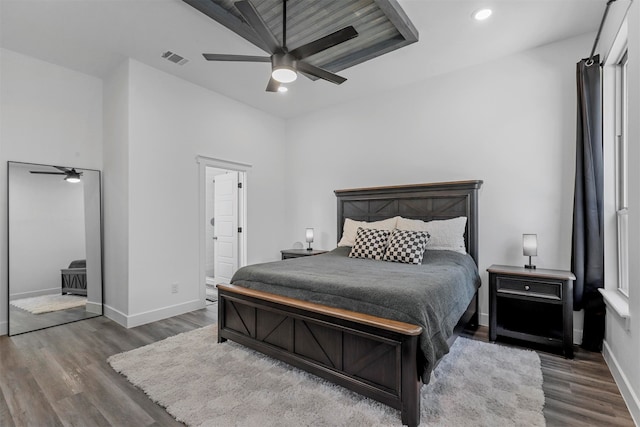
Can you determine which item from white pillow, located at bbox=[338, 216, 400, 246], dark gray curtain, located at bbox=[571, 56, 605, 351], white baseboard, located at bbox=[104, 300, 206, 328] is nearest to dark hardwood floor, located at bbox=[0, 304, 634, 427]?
white baseboard, located at bbox=[104, 300, 206, 328]

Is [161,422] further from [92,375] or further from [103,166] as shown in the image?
[103,166]

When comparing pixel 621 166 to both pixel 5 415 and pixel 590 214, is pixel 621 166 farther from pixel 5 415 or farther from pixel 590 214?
pixel 5 415

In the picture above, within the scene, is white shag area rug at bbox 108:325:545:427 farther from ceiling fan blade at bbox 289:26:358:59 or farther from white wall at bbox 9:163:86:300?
ceiling fan blade at bbox 289:26:358:59

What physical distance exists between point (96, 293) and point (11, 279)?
843 millimetres

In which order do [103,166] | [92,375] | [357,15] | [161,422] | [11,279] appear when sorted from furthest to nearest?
[103,166], [11,279], [357,15], [92,375], [161,422]

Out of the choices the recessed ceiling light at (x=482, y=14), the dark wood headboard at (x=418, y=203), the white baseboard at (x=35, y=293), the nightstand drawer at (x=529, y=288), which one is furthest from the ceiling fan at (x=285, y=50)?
the white baseboard at (x=35, y=293)

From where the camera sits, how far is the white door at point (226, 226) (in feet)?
17.2

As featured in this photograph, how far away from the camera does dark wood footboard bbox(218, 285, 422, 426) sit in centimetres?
182

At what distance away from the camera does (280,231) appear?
5629 mm

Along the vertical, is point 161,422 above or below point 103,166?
below

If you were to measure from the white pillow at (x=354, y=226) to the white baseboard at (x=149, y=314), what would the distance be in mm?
2204

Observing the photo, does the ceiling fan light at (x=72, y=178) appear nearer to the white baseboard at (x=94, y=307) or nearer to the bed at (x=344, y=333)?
the white baseboard at (x=94, y=307)

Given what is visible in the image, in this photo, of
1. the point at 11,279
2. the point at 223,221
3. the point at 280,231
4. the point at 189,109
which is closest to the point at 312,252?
the point at 280,231

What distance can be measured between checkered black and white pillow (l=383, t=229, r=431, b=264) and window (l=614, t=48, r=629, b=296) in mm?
1578
